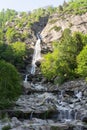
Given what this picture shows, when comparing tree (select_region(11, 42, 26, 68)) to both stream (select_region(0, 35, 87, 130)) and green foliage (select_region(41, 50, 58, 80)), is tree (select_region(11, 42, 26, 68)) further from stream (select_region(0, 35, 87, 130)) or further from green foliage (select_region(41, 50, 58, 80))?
stream (select_region(0, 35, 87, 130))

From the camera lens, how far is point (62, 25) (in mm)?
136500

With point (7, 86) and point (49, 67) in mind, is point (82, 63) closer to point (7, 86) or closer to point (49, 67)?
point (49, 67)

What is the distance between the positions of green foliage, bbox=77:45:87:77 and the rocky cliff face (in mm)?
40149

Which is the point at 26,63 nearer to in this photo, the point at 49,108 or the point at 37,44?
the point at 37,44

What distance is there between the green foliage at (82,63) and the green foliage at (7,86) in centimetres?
3203

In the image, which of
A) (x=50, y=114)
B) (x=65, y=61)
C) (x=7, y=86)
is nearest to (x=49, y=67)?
(x=65, y=61)

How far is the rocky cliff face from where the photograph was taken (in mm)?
127581

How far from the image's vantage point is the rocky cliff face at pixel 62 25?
5023 inches

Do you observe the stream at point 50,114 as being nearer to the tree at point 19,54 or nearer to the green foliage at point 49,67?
the green foliage at point 49,67

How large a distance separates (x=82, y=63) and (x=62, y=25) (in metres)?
55.6

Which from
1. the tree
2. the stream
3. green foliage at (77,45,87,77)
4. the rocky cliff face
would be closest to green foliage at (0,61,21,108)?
the stream

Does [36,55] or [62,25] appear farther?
[62,25]

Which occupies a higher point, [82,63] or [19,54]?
[19,54]

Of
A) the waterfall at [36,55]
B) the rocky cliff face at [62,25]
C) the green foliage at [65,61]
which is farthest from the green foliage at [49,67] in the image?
the rocky cliff face at [62,25]
